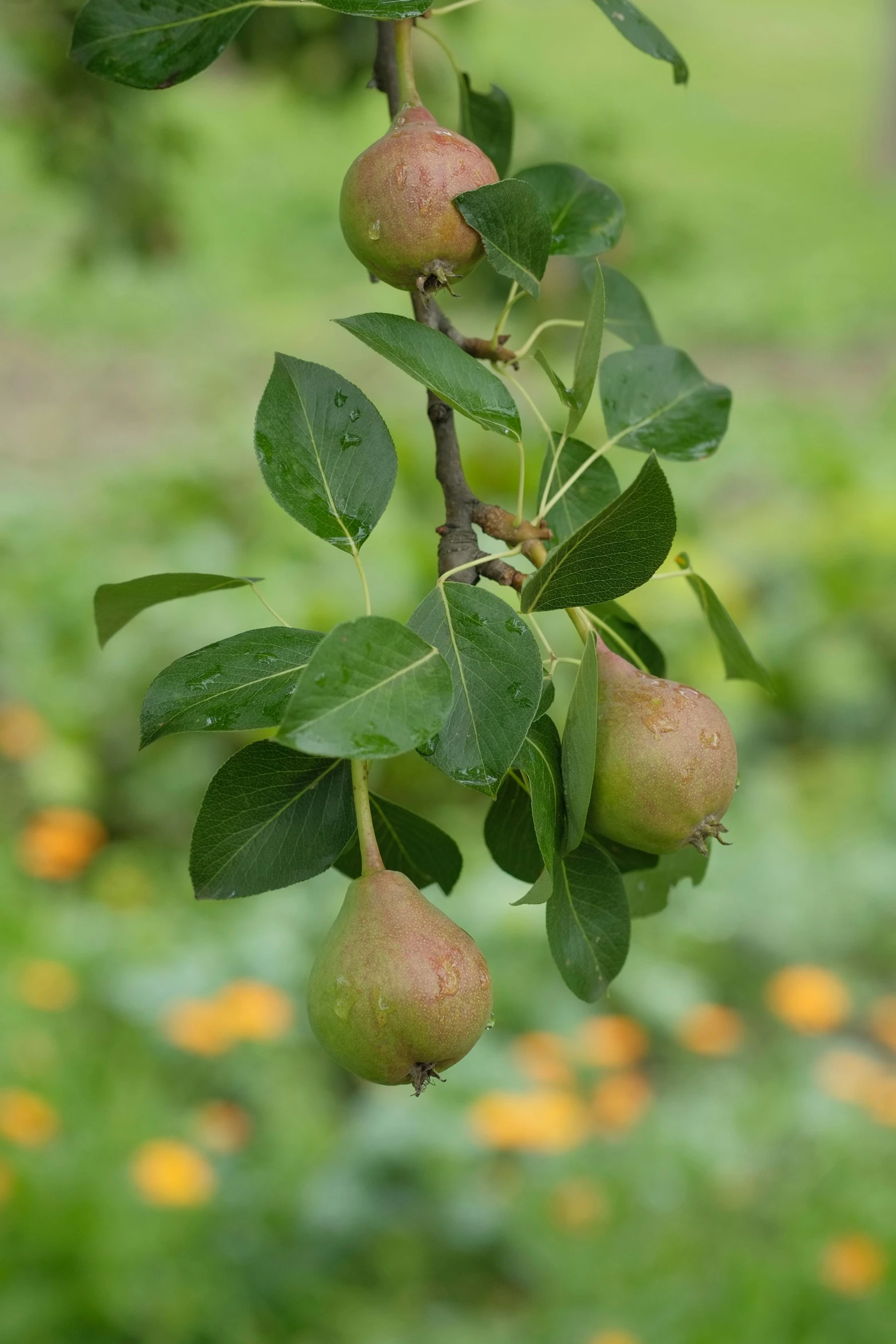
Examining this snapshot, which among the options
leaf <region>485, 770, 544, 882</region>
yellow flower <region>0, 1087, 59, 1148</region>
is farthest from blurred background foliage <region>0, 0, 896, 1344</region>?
leaf <region>485, 770, 544, 882</region>

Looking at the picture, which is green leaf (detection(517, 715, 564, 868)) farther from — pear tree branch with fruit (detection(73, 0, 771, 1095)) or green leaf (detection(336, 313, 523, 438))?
green leaf (detection(336, 313, 523, 438))

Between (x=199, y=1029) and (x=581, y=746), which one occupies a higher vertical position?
(x=581, y=746)

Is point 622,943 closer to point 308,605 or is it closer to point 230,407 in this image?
point 308,605

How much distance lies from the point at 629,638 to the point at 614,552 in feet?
0.53

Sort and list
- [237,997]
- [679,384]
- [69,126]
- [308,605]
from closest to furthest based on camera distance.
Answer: [679,384], [69,126], [237,997], [308,605]

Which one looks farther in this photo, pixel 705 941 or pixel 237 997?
pixel 705 941

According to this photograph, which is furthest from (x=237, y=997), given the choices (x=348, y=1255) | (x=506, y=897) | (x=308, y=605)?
(x=308, y=605)

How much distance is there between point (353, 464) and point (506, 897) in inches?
64.6

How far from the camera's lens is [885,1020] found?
183 cm

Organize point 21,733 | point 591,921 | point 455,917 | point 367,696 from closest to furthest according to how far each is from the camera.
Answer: point 367,696 < point 591,921 < point 455,917 < point 21,733

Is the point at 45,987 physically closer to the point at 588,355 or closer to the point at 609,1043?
the point at 609,1043

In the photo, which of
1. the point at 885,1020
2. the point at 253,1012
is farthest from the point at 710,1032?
the point at 253,1012

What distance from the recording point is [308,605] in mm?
2506

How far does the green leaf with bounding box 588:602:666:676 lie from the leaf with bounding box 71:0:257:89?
0.28 metres
